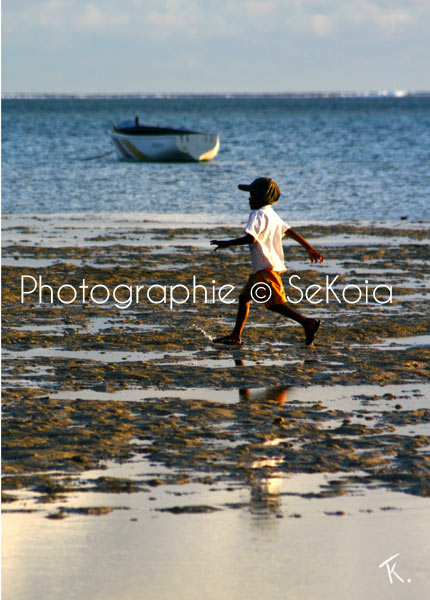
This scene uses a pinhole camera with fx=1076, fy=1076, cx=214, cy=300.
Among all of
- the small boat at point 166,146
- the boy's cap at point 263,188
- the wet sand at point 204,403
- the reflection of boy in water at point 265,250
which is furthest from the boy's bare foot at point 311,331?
the small boat at point 166,146

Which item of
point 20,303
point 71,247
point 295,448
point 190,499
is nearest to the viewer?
point 190,499

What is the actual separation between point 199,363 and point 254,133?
77.1m

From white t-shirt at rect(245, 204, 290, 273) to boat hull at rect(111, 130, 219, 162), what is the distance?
37.9m

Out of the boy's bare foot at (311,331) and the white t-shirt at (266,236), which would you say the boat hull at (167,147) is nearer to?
the white t-shirt at (266,236)

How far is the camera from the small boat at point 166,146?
155 ft

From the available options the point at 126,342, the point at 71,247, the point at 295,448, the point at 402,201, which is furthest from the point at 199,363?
the point at 402,201

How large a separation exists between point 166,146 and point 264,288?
37880 mm

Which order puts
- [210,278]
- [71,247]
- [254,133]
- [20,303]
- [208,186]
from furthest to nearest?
[254,133], [208,186], [71,247], [210,278], [20,303]

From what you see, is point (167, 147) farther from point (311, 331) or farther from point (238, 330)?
point (311, 331)

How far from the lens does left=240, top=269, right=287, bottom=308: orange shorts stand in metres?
9.80

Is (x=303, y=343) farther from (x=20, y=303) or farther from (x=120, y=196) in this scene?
(x=120, y=196)

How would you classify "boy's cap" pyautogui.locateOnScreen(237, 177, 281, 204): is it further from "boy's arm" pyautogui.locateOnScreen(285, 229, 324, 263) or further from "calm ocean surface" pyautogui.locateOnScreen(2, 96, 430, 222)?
"calm ocean surface" pyautogui.locateOnScreen(2, 96, 430, 222)

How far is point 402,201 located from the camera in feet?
94.2

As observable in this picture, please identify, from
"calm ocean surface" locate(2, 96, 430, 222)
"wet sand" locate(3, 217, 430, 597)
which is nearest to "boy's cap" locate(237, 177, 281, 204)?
"wet sand" locate(3, 217, 430, 597)
